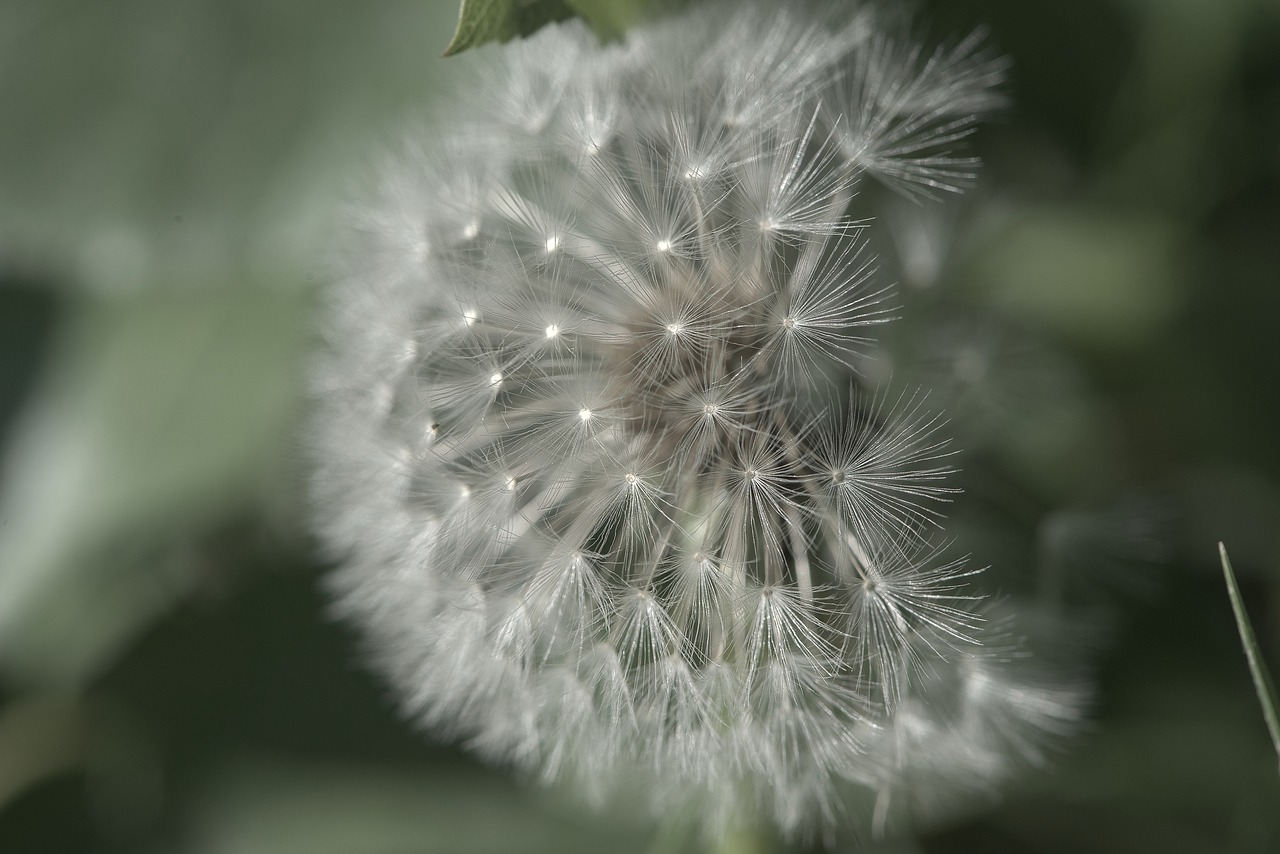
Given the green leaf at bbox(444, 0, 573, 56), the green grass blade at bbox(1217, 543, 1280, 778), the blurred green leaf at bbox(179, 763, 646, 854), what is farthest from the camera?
the blurred green leaf at bbox(179, 763, 646, 854)

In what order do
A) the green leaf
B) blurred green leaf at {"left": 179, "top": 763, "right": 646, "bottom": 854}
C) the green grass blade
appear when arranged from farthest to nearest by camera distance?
blurred green leaf at {"left": 179, "top": 763, "right": 646, "bottom": 854}
the green leaf
the green grass blade

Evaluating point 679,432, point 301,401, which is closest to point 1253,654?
point 679,432

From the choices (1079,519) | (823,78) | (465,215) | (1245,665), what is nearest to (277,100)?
(465,215)

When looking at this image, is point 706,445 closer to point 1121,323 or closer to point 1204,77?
point 1121,323

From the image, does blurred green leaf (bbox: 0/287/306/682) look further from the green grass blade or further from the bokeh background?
the green grass blade

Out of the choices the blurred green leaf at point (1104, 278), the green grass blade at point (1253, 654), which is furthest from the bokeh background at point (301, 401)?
the green grass blade at point (1253, 654)

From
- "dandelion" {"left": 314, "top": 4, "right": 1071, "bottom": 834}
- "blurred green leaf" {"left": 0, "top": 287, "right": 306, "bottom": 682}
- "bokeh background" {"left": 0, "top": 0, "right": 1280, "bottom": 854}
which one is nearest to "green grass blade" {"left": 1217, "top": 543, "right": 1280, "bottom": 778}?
"dandelion" {"left": 314, "top": 4, "right": 1071, "bottom": 834}

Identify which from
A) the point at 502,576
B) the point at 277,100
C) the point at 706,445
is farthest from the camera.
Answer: the point at 277,100
